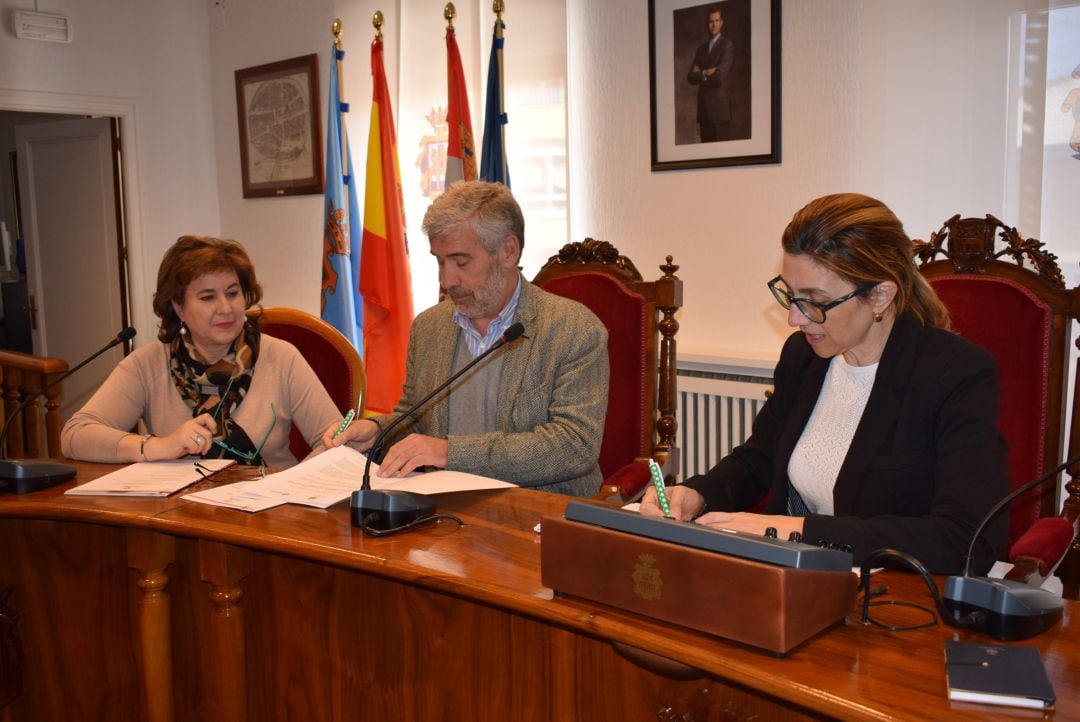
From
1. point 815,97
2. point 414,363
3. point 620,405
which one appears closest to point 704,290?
point 815,97

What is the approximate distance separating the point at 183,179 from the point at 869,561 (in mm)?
5208

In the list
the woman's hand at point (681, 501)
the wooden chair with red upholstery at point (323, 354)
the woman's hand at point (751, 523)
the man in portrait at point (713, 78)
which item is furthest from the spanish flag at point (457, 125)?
the woman's hand at point (751, 523)

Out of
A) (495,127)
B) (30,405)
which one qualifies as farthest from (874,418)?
(30,405)

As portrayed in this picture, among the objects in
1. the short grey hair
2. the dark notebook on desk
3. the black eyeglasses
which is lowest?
the dark notebook on desk

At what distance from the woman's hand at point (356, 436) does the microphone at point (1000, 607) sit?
52.1 inches

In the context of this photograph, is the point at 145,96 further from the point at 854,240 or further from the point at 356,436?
the point at 854,240

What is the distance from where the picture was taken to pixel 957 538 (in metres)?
1.44

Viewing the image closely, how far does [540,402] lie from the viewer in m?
2.22


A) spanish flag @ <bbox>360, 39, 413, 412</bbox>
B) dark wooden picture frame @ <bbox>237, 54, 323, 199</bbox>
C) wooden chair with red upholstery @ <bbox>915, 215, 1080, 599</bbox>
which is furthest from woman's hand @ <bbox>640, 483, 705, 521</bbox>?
dark wooden picture frame @ <bbox>237, 54, 323, 199</bbox>

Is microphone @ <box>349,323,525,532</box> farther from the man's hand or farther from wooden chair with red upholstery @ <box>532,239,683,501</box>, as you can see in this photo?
wooden chair with red upholstery @ <box>532,239,683,501</box>

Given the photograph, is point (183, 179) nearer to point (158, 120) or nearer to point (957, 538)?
point (158, 120)

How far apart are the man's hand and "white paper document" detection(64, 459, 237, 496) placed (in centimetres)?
41

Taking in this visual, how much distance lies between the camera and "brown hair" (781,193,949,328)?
163 cm

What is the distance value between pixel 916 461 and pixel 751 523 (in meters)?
0.33
